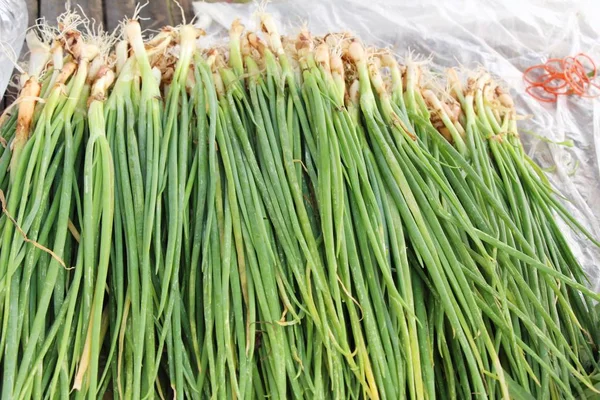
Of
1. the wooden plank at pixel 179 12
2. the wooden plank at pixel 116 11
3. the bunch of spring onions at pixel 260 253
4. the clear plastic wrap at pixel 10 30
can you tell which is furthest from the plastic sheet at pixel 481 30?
the bunch of spring onions at pixel 260 253

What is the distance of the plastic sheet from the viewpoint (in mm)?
1620

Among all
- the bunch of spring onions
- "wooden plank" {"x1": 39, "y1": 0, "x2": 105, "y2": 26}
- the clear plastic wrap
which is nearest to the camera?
the bunch of spring onions

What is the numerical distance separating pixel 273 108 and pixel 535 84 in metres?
1.02

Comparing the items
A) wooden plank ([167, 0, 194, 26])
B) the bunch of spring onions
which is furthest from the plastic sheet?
the bunch of spring onions

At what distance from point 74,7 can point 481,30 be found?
1.23 m

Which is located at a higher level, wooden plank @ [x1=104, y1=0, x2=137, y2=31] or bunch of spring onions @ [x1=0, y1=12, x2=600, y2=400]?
wooden plank @ [x1=104, y1=0, x2=137, y2=31]

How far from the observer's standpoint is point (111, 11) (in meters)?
1.65

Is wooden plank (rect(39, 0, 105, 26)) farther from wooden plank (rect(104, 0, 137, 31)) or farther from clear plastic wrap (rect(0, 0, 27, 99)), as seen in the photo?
clear plastic wrap (rect(0, 0, 27, 99))

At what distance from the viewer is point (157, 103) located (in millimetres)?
977

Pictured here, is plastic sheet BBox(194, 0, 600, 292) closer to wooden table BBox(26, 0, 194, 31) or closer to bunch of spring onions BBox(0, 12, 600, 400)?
wooden table BBox(26, 0, 194, 31)

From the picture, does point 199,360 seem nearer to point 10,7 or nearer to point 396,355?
point 396,355

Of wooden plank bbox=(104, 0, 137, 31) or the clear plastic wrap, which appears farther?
wooden plank bbox=(104, 0, 137, 31)

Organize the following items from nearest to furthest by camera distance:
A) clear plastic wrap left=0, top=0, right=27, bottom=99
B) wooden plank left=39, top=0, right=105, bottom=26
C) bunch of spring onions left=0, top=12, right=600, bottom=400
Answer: bunch of spring onions left=0, top=12, right=600, bottom=400
clear plastic wrap left=0, top=0, right=27, bottom=99
wooden plank left=39, top=0, right=105, bottom=26

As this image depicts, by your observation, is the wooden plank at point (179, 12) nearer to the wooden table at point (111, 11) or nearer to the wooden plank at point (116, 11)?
the wooden table at point (111, 11)
